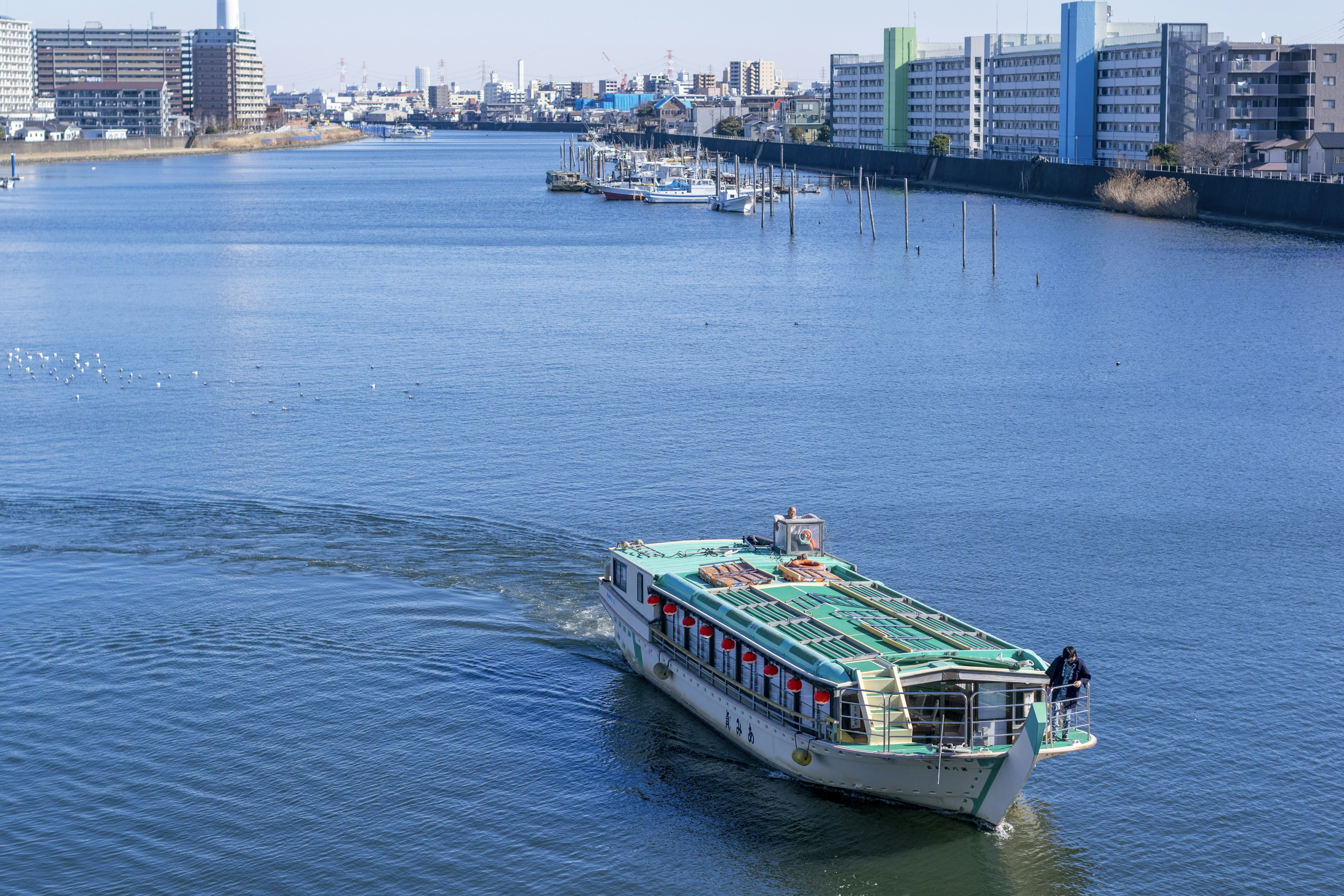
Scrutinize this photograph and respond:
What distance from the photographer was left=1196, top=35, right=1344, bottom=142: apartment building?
12188cm

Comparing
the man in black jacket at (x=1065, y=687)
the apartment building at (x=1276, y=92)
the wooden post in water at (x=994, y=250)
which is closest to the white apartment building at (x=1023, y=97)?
the apartment building at (x=1276, y=92)

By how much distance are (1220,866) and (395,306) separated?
55337 mm

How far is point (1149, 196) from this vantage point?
380 ft

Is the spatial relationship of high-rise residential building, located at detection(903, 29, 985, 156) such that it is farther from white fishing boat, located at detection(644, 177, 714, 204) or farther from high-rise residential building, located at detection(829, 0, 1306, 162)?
white fishing boat, located at detection(644, 177, 714, 204)

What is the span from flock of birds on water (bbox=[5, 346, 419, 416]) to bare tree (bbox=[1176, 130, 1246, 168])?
8832cm

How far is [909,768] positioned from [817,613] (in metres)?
3.33

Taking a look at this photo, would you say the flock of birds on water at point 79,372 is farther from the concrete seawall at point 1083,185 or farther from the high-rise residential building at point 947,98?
the high-rise residential building at point 947,98

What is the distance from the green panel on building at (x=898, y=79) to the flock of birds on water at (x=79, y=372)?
147596 millimetres

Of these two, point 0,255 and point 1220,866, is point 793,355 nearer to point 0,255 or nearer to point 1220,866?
point 1220,866

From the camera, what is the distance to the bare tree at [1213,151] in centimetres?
12144

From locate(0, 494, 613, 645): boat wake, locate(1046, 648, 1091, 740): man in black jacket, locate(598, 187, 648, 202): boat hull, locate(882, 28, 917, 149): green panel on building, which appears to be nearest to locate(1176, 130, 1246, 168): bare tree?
locate(598, 187, 648, 202): boat hull

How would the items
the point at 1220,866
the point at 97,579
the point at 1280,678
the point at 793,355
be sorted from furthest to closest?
the point at 793,355 → the point at 97,579 → the point at 1280,678 → the point at 1220,866

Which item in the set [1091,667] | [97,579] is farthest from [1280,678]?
[97,579]

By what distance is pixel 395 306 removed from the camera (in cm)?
7038
